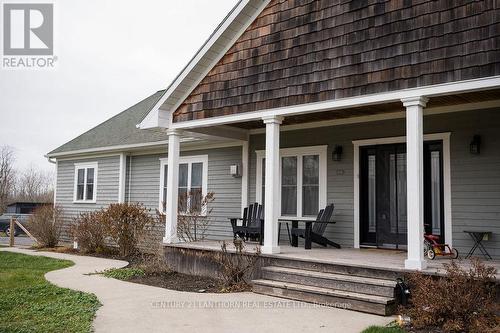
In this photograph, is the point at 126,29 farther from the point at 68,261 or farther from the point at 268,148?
the point at 268,148

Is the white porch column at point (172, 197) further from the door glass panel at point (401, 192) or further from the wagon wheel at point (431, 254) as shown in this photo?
the wagon wheel at point (431, 254)

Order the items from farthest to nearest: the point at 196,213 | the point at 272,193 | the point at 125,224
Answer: the point at 125,224
the point at 196,213
the point at 272,193

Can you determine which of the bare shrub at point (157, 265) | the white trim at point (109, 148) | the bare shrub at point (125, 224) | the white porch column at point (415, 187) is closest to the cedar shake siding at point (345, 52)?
the white porch column at point (415, 187)

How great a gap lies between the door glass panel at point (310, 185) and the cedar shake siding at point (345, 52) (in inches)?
91.1

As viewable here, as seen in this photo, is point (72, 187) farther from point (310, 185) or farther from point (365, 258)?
point (365, 258)

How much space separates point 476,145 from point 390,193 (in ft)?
5.70

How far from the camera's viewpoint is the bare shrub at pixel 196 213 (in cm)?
1082

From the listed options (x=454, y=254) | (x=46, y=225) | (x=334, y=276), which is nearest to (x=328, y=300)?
(x=334, y=276)

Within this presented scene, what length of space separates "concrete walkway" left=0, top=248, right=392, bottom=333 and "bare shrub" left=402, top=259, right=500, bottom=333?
45cm

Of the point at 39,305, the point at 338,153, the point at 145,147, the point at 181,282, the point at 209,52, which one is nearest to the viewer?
the point at 39,305

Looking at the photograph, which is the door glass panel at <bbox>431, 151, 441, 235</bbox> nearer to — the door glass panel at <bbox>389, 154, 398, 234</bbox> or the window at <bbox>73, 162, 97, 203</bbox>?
the door glass panel at <bbox>389, 154, 398, 234</bbox>

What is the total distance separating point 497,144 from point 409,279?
303cm

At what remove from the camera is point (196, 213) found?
1108 cm

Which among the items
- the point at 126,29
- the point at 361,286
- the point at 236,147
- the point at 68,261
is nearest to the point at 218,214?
the point at 236,147
